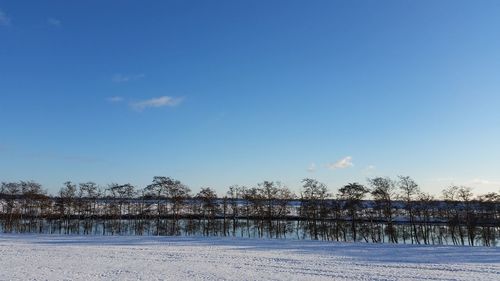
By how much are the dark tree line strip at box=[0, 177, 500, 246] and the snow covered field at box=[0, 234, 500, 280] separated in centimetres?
2602

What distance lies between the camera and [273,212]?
78625mm

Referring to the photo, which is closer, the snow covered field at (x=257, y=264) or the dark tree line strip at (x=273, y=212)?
the snow covered field at (x=257, y=264)

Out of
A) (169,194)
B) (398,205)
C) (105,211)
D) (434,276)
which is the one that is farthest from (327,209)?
(434,276)

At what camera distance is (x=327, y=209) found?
238 ft

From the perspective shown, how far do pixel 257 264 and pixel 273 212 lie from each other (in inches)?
2019

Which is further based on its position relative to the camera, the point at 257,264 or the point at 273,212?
the point at 273,212

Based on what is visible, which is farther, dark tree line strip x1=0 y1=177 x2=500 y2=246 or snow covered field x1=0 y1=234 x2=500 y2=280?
dark tree line strip x1=0 y1=177 x2=500 y2=246

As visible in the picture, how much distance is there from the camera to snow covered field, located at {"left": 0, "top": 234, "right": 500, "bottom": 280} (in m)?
23.0

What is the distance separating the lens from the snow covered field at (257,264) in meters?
23.0

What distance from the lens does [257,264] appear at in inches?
1094

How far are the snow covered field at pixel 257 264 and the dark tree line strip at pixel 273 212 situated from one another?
1025 inches

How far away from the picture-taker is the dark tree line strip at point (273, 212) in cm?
6594

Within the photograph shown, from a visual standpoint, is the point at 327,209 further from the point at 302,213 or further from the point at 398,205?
the point at 398,205

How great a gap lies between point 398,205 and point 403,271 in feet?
140
